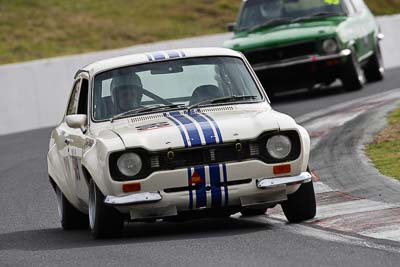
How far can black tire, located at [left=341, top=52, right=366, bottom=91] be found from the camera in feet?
69.9

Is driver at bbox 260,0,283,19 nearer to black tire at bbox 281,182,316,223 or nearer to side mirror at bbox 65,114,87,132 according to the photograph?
side mirror at bbox 65,114,87,132

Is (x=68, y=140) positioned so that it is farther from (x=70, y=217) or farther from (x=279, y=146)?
(x=279, y=146)

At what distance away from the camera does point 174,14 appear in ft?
132

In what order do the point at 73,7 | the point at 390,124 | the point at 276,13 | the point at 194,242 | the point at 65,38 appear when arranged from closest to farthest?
the point at 194,242 < the point at 390,124 < the point at 276,13 < the point at 65,38 < the point at 73,7

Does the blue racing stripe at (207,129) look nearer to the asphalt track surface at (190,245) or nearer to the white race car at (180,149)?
the white race car at (180,149)

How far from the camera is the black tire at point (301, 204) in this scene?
9.80 meters

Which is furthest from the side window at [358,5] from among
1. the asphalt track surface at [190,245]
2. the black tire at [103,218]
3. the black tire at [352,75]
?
the black tire at [103,218]

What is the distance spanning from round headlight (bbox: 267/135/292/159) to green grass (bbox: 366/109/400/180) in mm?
2567

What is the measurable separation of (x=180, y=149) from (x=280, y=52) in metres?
11.9

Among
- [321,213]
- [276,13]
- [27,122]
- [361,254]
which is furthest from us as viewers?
[27,122]

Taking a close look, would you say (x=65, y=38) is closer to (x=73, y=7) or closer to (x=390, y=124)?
(x=73, y=7)

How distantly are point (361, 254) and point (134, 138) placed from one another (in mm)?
2072

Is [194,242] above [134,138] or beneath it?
beneath

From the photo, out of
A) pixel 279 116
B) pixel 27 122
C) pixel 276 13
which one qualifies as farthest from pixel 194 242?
pixel 27 122
